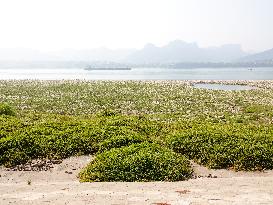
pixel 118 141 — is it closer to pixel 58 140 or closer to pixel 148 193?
pixel 58 140

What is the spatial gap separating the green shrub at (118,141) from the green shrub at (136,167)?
2.06 m

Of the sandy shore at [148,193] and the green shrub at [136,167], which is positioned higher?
the sandy shore at [148,193]

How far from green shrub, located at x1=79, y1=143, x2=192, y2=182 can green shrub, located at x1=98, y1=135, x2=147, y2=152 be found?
2.06 metres

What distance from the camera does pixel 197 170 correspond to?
55.5 ft

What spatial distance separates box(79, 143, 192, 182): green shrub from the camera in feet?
49.1

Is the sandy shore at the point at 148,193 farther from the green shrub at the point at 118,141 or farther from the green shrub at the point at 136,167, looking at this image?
the green shrub at the point at 118,141

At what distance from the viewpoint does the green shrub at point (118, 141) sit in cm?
1915

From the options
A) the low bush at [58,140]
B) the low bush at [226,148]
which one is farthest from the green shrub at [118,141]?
the low bush at [226,148]

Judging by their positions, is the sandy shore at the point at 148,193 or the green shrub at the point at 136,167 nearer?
the sandy shore at the point at 148,193

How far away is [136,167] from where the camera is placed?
15305mm

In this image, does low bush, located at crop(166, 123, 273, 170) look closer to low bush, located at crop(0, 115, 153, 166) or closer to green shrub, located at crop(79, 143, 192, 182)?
green shrub, located at crop(79, 143, 192, 182)

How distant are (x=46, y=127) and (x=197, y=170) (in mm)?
8712

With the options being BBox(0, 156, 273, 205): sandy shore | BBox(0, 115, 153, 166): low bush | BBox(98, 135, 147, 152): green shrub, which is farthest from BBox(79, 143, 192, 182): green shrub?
BBox(0, 115, 153, 166): low bush

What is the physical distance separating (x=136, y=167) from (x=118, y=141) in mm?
4225
